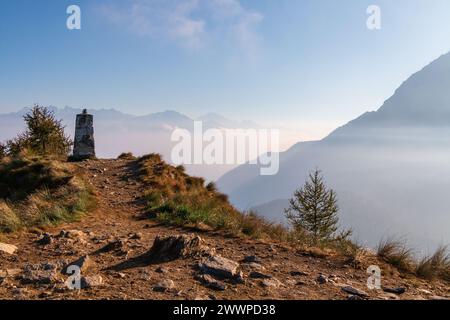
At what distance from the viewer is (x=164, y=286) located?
5.60 metres

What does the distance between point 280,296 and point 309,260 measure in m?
2.43

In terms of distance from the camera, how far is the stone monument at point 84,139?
2458 centimetres

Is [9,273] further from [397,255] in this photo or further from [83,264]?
[397,255]

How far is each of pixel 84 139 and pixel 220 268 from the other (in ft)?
69.7

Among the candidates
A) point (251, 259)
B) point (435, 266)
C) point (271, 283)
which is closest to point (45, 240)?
point (251, 259)

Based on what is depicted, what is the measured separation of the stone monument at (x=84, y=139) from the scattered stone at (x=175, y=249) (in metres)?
19.2

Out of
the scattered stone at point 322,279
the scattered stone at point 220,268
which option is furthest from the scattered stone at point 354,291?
the scattered stone at point 220,268

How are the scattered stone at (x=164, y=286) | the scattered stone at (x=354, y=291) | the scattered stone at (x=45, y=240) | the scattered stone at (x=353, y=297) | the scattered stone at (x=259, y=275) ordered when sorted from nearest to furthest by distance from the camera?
the scattered stone at (x=353, y=297), the scattered stone at (x=164, y=286), the scattered stone at (x=354, y=291), the scattered stone at (x=259, y=275), the scattered stone at (x=45, y=240)

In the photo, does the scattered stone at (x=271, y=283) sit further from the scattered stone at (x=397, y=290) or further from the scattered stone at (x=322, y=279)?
the scattered stone at (x=397, y=290)

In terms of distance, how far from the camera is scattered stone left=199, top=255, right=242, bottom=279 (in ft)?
20.5

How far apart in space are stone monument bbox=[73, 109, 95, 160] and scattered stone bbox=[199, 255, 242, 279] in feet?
66.9

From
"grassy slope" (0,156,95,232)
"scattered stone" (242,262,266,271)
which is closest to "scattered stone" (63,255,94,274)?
"scattered stone" (242,262,266,271)

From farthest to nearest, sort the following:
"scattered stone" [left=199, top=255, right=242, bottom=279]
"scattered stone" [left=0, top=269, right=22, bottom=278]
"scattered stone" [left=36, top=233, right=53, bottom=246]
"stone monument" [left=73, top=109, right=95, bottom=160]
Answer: "stone monument" [left=73, top=109, right=95, bottom=160] < "scattered stone" [left=36, top=233, right=53, bottom=246] < "scattered stone" [left=199, top=255, right=242, bottom=279] < "scattered stone" [left=0, top=269, right=22, bottom=278]

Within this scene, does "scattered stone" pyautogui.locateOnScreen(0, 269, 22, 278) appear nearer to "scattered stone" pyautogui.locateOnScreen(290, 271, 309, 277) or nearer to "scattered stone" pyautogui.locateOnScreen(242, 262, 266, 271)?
"scattered stone" pyautogui.locateOnScreen(242, 262, 266, 271)
